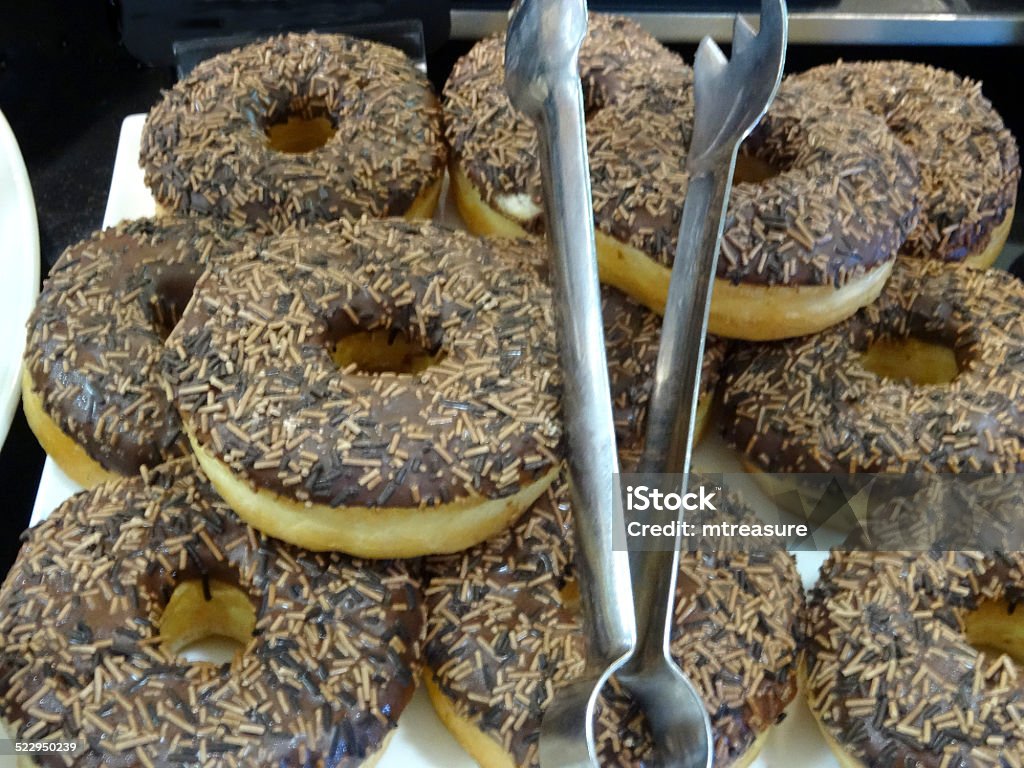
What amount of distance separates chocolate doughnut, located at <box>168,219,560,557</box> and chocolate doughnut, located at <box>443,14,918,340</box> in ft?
0.80

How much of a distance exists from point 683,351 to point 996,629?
27.6 inches

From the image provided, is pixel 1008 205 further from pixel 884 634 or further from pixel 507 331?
pixel 507 331

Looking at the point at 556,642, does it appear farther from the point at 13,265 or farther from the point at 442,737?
the point at 13,265

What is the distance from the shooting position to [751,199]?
1593 millimetres

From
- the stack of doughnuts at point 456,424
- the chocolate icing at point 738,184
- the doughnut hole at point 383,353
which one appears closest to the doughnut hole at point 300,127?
the stack of doughnuts at point 456,424

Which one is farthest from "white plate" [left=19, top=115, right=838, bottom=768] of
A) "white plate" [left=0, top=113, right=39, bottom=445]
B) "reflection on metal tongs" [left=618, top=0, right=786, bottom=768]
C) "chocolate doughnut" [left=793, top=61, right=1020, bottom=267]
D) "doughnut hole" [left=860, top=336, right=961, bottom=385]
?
"chocolate doughnut" [left=793, top=61, right=1020, bottom=267]

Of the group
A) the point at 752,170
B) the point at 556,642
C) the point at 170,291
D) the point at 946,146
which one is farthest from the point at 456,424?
the point at 946,146

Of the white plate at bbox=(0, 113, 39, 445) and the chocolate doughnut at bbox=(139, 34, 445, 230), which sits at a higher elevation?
the chocolate doughnut at bbox=(139, 34, 445, 230)

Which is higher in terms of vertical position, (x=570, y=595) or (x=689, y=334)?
(x=689, y=334)

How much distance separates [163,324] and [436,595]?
75 centimetres

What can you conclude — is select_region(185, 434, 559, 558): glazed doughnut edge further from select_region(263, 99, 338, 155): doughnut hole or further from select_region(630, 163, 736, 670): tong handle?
select_region(263, 99, 338, 155): doughnut hole

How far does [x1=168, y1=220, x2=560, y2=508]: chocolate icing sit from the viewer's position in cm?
128

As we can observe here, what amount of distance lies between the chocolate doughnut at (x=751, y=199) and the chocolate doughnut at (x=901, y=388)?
75 millimetres

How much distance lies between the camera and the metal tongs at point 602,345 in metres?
1.18
